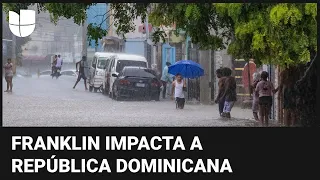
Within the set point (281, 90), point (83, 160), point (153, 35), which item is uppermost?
point (153, 35)

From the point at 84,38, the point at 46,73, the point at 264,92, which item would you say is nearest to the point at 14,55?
the point at 46,73

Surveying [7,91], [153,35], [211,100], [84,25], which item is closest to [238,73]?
[211,100]

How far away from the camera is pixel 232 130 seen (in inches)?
407

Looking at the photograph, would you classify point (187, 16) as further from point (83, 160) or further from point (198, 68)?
point (83, 160)

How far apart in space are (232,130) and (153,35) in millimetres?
1884

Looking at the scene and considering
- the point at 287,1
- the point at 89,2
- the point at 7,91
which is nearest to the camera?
the point at 287,1

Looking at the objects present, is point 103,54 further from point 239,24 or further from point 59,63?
point 239,24

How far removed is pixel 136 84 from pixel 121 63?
13.6 inches

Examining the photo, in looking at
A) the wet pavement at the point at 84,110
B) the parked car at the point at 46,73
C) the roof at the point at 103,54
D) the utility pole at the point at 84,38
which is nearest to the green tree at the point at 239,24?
the utility pole at the point at 84,38

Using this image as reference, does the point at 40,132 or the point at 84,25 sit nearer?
the point at 40,132

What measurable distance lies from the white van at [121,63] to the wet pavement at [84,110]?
38 cm

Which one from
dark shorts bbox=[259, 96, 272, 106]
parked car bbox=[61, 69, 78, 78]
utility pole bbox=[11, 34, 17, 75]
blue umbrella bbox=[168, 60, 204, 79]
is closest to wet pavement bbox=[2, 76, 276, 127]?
parked car bbox=[61, 69, 78, 78]

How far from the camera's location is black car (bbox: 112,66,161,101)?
11305 mm

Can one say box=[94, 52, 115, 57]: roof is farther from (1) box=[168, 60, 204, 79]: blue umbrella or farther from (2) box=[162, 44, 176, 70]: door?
(1) box=[168, 60, 204, 79]: blue umbrella
